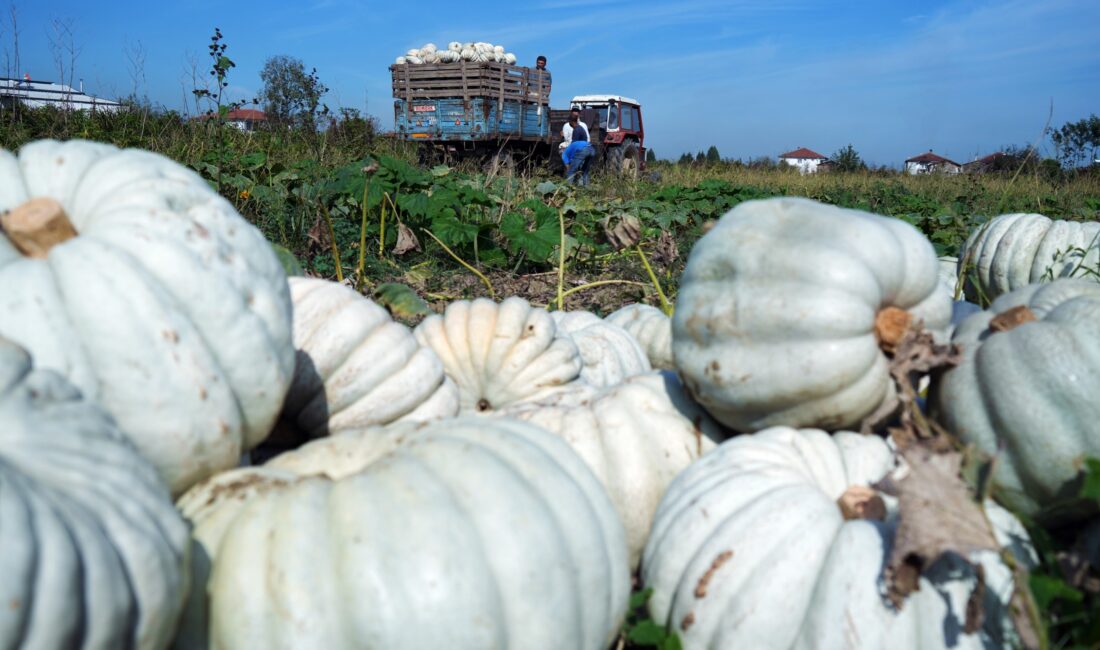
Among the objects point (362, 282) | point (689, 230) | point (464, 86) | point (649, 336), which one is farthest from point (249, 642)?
point (464, 86)

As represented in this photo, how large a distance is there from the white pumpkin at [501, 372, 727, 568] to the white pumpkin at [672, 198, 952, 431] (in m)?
0.15

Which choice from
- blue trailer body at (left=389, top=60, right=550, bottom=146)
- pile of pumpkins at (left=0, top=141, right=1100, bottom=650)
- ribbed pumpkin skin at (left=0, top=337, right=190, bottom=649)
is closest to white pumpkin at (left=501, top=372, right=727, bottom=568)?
pile of pumpkins at (left=0, top=141, right=1100, bottom=650)

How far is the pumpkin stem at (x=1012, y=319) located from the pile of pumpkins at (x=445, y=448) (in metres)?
0.01

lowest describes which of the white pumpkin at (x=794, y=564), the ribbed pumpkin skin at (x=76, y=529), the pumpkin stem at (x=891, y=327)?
the white pumpkin at (x=794, y=564)

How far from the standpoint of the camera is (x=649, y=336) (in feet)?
13.3

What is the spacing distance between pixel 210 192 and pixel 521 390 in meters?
1.35

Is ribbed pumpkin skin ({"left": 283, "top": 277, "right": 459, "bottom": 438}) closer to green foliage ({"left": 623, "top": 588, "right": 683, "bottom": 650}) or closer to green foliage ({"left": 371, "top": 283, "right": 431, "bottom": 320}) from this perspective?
green foliage ({"left": 623, "top": 588, "right": 683, "bottom": 650})

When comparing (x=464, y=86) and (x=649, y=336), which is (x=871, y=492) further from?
(x=464, y=86)

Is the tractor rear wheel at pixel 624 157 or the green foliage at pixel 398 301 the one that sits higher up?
the tractor rear wheel at pixel 624 157

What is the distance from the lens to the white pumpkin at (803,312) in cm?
223

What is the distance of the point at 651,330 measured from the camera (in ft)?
13.3

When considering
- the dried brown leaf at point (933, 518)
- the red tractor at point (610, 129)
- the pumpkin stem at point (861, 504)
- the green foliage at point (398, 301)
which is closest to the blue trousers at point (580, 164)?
the red tractor at point (610, 129)

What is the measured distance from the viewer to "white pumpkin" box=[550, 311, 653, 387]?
11.4ft

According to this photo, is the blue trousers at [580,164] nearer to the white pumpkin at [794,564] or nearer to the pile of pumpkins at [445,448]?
the pile of pumpkins at [445,448]
